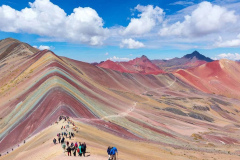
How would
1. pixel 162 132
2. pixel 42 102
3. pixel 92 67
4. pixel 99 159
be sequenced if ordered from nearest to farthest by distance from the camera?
1. pixel 99 159
2. pixel 42 102
3. pixel 162 132
4. pixel 92 67

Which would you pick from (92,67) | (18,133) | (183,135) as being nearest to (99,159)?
(18,133)

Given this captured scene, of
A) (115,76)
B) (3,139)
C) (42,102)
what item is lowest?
(3,139)

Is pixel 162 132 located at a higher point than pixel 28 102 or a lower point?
lower

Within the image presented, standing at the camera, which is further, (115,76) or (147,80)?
(147,80)

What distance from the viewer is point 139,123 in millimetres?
61406

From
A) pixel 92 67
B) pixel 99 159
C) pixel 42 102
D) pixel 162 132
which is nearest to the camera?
pixel 99 159

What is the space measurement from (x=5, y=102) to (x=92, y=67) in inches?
3363

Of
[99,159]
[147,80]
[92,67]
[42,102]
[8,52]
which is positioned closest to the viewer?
[99,159]

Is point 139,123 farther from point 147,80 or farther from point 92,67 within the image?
point 147,80

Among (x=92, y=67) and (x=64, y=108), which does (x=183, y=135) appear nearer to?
(x=64, y=108)

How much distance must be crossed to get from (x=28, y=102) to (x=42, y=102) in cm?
802

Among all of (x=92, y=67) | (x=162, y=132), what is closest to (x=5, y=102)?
(x=162, y=132)

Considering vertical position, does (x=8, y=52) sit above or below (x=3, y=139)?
above

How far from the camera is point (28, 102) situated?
178 feet
